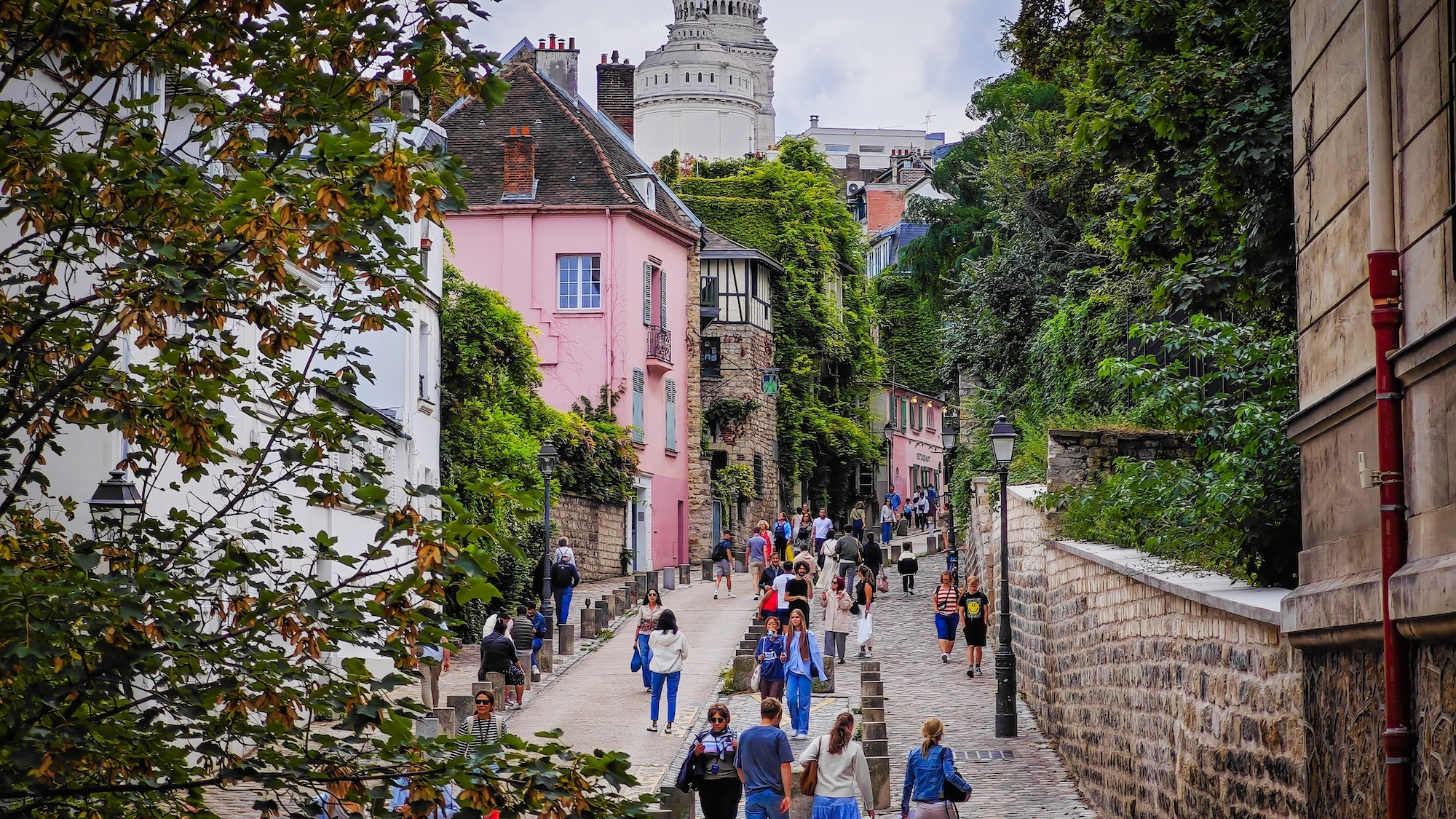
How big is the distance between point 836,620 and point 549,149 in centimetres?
2250

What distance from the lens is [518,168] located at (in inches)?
1678

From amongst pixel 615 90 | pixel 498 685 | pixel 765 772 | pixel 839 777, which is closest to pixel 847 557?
pixel 498 685

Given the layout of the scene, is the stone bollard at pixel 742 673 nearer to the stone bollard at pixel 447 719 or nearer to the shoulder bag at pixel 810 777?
the stone bollard at pixel 447 719

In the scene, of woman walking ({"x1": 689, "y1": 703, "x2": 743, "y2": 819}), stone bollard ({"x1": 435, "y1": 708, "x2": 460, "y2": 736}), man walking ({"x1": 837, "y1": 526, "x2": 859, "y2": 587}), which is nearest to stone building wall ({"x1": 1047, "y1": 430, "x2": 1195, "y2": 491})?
woman walking ({"x1": 689, "y1": 703, "x2": 743, "y2": 819})

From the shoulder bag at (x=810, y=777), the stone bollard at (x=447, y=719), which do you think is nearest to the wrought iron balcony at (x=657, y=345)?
the stone bollard at (x=447, y=719)

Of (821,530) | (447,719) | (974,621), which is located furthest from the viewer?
(821,530)

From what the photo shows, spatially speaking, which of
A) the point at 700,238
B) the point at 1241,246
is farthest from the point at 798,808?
the point at 700,238

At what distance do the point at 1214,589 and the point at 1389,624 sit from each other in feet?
11.6

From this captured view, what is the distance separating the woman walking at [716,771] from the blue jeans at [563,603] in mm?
15474

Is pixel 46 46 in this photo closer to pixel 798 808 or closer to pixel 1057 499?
pixel 798 808

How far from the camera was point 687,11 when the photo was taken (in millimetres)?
135750

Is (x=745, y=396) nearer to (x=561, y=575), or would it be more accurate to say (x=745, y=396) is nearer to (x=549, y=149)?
(x=549, y=149)

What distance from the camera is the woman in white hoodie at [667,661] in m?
19.2

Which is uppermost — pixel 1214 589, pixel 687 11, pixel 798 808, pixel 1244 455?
pixel 687 11
